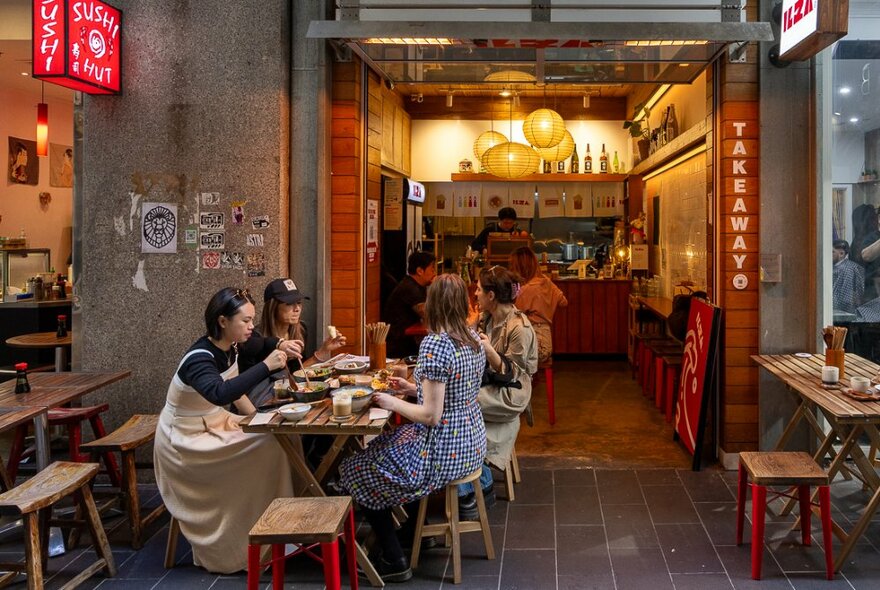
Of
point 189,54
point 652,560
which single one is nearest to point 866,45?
point 652,560

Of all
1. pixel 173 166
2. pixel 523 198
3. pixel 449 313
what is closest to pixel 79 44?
pixel 173 166

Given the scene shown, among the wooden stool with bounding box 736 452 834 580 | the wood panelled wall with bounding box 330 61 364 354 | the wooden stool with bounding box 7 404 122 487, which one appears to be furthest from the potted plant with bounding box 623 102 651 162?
the wooden stool with bounding box 7 404 122 487

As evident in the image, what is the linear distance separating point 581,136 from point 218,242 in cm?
711

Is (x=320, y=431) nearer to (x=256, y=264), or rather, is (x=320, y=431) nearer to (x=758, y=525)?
(x=256, y=264)

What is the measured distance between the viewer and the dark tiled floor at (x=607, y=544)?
11.6ft

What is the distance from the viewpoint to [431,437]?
345 cm

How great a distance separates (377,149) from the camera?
6516mm

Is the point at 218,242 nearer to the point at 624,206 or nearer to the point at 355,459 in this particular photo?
the point at 355,459

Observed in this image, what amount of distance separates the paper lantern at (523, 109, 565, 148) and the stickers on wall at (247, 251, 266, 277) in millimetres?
4446

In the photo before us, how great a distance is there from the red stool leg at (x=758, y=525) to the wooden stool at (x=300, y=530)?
2.00 m

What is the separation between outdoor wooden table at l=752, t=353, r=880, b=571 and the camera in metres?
3.48

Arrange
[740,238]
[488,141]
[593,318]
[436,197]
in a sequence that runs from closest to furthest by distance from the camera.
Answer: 1. [740,238]
2. [488,141]
3. [593,318]
4. [436,197]

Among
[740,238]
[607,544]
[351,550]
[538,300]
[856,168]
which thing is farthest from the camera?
[538,300]

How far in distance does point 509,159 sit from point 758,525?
5.82 m
